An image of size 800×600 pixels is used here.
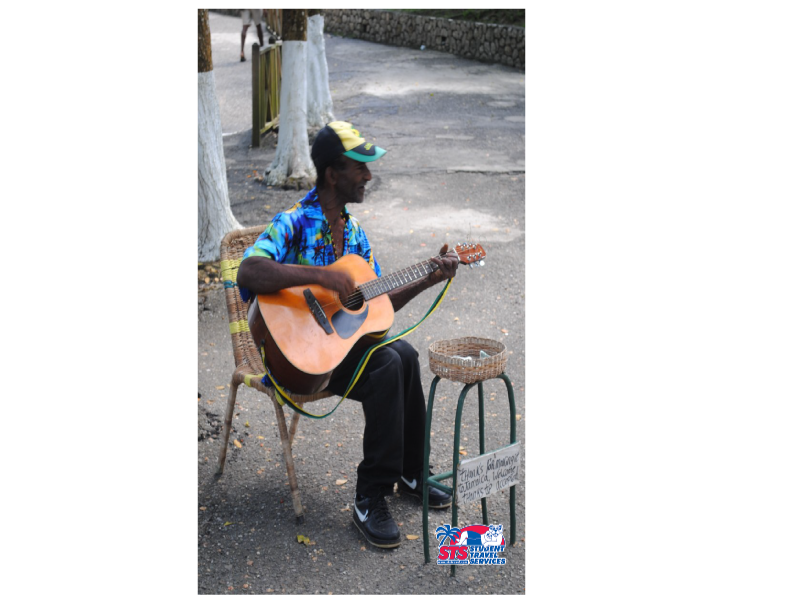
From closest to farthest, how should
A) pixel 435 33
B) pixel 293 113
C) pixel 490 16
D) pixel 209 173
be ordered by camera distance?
pixel 209 173
pixel 293 113
pixel 490 16
pixel 435 33

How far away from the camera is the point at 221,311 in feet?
19.0

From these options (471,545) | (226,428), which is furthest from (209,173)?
(471,545)

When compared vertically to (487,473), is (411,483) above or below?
below

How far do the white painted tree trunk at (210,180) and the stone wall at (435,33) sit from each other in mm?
9633

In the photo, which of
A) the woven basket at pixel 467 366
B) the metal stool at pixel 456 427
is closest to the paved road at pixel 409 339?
the metal stool at pixel 456 427

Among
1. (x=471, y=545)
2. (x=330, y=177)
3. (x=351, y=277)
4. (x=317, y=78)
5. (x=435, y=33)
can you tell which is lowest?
(x=471, y=545)

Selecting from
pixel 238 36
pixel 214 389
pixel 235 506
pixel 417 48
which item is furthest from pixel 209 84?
pixel 238 36

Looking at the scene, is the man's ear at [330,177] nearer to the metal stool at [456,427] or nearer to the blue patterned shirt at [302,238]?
the blue patterned shirt at [302,238]

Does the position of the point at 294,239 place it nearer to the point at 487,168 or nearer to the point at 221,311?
the point at 221,311

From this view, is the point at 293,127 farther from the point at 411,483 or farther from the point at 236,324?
the point at 411,483

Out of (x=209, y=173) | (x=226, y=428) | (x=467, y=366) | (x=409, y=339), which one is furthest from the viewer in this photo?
(x=209, y=173)

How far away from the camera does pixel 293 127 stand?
332 inches

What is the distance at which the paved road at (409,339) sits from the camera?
3289mm

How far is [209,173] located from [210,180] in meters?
0.06
